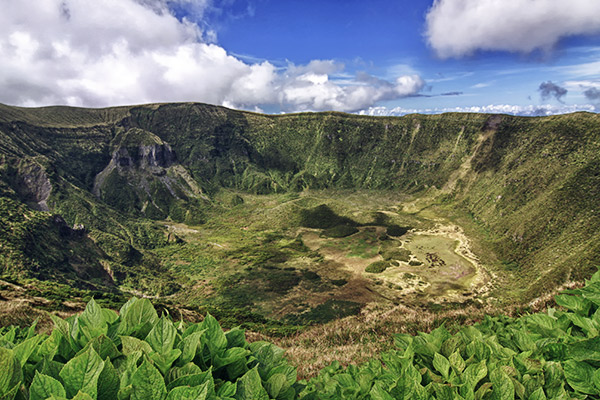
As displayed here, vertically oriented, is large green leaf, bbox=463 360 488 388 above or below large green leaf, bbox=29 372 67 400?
below

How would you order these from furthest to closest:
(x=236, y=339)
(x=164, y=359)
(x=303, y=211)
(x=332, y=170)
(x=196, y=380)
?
(x=332, y=170)
(x=303, y=211)
(x=236, y=339)
(x=164, y=359)
(x=196, y=380)

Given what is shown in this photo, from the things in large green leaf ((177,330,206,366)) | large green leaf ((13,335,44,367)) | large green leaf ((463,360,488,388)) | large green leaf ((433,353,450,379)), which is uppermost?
large green leaf ((13,335,44,367))

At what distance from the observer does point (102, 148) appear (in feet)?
496

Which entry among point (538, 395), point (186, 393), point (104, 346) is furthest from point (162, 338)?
point (538, 395)

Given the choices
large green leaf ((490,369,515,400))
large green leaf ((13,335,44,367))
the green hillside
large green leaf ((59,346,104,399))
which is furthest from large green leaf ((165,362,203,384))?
the green hillside

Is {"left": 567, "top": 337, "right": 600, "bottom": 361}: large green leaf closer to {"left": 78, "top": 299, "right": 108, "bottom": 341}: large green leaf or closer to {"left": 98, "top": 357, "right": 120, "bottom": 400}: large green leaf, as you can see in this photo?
{"left": 98, "top": 357, "right": 120, "bottom": 400}: large green leaf

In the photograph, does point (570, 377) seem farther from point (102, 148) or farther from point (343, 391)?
point (102, 148)

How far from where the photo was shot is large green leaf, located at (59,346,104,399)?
1.88 m

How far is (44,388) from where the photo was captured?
178 cm

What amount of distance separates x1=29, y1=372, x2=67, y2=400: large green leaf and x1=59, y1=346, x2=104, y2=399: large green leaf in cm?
9

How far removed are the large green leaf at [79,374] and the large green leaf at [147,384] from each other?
0.83 ft

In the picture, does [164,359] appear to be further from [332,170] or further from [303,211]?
[332,170]

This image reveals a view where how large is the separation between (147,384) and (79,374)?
0.48m

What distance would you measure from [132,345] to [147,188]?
155m
